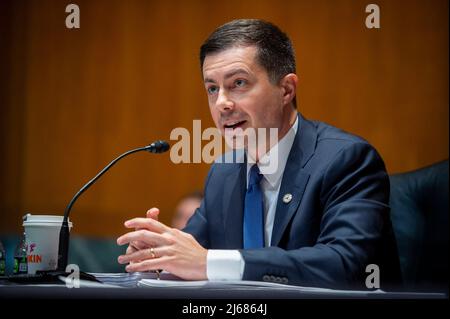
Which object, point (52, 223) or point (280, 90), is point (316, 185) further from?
point (52, 223)

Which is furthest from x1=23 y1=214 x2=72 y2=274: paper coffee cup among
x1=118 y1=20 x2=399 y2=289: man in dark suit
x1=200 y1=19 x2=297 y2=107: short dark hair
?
x1=200 y1=19 x2=297 y2=107: short dark hair

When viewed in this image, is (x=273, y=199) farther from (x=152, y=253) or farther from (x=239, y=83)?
(x=152, y=253)

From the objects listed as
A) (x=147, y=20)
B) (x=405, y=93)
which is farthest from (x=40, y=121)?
(x=405, y=93)

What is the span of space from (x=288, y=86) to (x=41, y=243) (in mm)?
826

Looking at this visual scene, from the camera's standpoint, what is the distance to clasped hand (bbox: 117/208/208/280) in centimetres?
124

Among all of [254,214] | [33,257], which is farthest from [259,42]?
[33,257]

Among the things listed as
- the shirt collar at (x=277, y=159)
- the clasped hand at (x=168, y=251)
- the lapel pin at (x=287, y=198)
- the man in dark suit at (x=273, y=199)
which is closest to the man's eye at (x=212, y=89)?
the man in dark suit at (x=273, y=199)

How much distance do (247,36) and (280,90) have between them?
0.62 feet

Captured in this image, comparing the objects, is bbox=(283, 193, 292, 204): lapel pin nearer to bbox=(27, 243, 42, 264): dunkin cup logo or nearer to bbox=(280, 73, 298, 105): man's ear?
bbox=(280, 73, 298, 105): man's ear

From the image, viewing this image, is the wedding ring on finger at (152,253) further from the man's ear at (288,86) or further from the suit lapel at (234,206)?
the man's ear at (288,86)

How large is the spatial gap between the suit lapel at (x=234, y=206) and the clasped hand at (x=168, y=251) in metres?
0.43

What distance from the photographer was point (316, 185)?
5.09 ft

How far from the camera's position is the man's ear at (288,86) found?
1786mm

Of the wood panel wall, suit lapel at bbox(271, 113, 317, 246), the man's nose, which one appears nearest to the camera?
suit lapel at bbox(271, 113, 317, 246)
